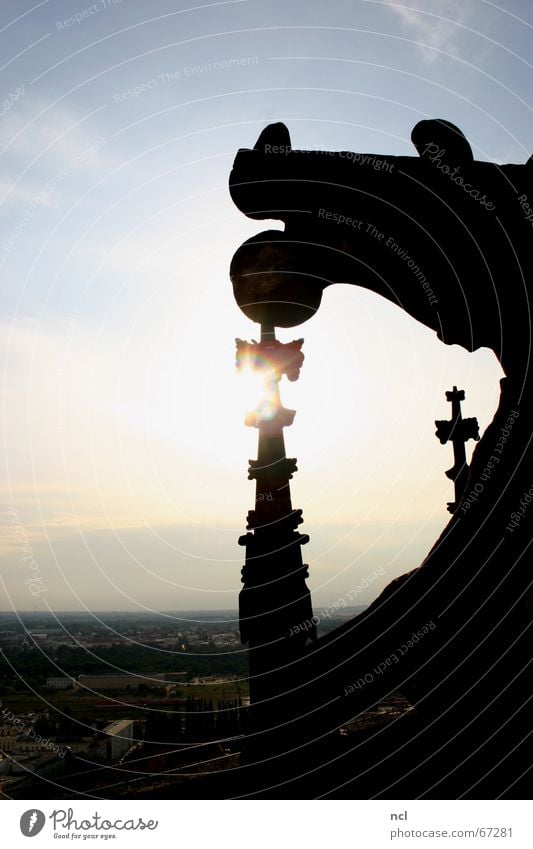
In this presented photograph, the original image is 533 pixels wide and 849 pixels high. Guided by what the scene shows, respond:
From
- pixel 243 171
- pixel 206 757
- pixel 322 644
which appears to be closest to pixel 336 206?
pixel 243 171

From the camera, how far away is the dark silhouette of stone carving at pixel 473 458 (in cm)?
291

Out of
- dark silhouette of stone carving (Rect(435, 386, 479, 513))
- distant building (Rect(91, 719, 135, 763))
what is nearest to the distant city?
distant building (Rect(91, 719, 135, 763))

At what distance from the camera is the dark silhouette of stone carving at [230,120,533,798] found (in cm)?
291

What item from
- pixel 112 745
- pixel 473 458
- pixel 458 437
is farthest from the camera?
pixel 112 745

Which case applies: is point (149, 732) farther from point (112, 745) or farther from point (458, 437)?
point (458, 437)

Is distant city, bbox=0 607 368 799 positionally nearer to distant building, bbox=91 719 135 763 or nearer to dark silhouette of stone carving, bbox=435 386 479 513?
distant building, bbox=91 719 135 763

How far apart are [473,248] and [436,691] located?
2432 mm

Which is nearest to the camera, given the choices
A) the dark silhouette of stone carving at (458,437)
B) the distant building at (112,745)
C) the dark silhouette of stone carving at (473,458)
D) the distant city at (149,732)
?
the dark silhouette of stone carving at (473,458)

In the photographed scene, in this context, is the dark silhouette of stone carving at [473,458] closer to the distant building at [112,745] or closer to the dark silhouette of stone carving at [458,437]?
the dark silhouette of stone carving at [458,437]

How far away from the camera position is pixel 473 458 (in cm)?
337

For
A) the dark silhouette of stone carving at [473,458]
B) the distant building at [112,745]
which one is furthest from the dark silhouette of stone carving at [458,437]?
the distant building at [112,745]

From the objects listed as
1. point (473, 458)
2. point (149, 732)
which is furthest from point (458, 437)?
point (149, 732)

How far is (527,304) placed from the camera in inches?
145

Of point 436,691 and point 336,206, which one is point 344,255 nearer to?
point 336,206
